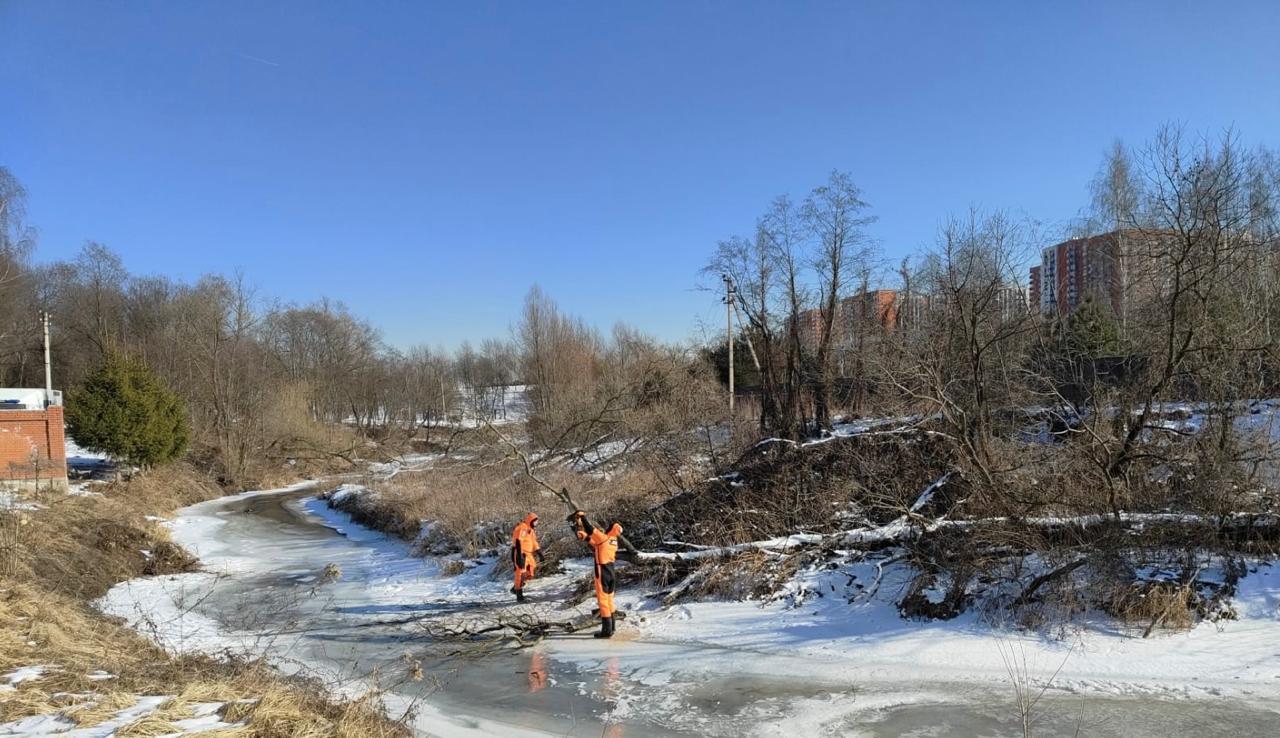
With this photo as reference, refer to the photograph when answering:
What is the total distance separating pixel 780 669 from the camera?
26.8 ft

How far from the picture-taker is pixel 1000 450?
11.6 meters

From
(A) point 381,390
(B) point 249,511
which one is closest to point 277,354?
(A) point 381,390

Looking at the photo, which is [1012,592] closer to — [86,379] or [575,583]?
[575,583]

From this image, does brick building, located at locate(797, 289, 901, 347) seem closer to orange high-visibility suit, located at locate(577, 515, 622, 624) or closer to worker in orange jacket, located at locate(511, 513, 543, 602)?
worker in orange jacket, located at locate(511, 513, 543, 602)

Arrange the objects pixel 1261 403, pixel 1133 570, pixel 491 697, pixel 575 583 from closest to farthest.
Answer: pixel 491 697 → pixel 1133 570 → pixel 1261 403 → pixel 575 583

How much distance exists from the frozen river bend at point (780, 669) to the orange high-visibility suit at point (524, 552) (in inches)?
16.4


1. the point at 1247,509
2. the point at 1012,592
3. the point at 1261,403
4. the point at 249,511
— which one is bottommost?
the point at 249,511

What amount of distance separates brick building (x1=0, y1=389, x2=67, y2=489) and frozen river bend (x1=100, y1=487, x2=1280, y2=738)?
18.2m

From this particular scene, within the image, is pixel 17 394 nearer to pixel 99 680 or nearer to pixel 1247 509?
pixel 99 680

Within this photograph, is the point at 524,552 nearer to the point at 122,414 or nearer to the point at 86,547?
the point at 86,547

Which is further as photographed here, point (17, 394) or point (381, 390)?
point (381, 390)

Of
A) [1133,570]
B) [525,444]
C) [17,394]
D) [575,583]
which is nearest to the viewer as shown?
[1133,570]

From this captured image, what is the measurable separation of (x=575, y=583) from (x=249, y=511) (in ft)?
80.8

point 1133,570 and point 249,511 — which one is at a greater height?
point 1133,570
